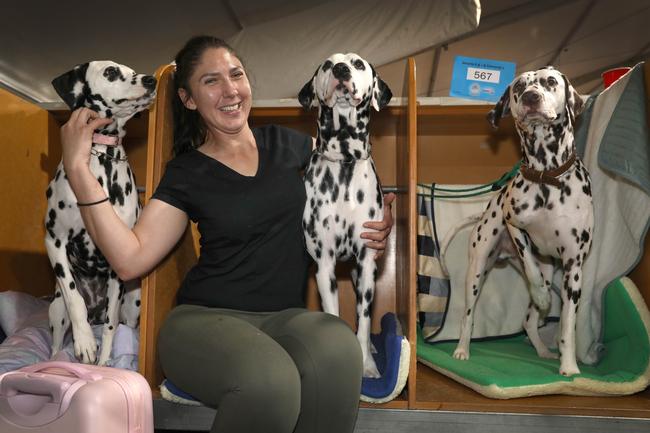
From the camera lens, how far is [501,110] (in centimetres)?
269

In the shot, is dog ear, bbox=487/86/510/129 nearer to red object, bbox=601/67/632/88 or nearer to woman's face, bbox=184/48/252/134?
red object, bbox=601/67/632/88

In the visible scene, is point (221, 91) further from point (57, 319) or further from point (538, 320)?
point (538, 320)

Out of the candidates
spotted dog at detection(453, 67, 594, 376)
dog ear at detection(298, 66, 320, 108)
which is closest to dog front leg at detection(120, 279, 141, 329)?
dog ear at detection(298, 66, 320, 108)

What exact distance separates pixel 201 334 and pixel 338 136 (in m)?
0.99

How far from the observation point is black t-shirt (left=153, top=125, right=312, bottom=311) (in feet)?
7.05

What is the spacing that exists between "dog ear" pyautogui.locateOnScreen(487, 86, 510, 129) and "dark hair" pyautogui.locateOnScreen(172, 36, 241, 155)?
1215 mm

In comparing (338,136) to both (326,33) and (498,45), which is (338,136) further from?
(498,45)

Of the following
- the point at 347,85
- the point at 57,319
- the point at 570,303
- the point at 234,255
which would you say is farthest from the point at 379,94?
the point at 57,319

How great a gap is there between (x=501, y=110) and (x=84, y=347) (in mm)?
2108

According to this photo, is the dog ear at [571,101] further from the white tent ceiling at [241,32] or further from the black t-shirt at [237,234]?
the white tent ceiling at [241,32]

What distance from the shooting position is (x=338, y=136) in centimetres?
241

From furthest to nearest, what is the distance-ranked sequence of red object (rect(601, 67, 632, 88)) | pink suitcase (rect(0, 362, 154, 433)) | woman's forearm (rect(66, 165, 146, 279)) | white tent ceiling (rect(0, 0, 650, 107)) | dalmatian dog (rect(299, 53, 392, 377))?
white tent ceiling (rect(0, 0, 650, 107)), red object (rect(601, 67, 632, 88)), dalmatian dog (rect(299, 53, 392, 377)), woman's forearm (rect(66, 165, 146, 279)), pink suitcase (rect(0, 362, 154, 433))

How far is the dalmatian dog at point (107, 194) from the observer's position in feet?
8.05

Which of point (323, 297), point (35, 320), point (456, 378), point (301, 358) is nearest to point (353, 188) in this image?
point (323, 297)
